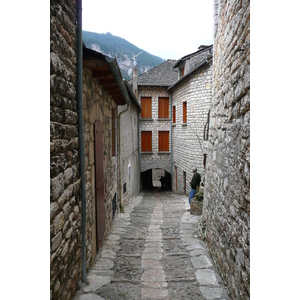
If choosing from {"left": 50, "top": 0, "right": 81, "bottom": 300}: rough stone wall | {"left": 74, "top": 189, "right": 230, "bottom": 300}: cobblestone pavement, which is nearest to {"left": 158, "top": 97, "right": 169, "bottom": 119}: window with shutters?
{"left": 74, "top": 189, "right": 230, "bottom": 300}: cobblestone pavement

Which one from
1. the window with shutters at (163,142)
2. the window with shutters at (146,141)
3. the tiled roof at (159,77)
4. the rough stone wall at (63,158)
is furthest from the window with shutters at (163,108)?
the rough stone wall at (63,158)

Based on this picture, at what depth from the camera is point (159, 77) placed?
59.1 feet

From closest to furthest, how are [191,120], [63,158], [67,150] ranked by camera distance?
[63,158] → [67,150] → [191,120]

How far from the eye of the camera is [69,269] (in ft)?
9.73

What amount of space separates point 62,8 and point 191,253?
4.07 metres

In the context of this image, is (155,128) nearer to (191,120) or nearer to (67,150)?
(191,120)

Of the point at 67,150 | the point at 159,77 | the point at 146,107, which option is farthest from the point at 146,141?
the point at 67,150

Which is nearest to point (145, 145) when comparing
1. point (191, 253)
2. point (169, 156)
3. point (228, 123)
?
point (169, 156)

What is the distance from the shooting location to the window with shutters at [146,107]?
17453 millimetres

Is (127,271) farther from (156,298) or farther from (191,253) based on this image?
(191,253)

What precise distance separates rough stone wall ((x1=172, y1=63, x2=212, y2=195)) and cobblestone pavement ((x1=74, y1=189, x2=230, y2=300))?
6501mm

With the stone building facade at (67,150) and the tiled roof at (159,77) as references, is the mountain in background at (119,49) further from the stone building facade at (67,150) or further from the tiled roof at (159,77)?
the stone building facade at (67,150)

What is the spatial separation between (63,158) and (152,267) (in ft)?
7.95

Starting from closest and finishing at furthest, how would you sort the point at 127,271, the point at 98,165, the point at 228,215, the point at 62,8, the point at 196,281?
the point at 62,8, the point at 228,215, the point at 196,281, the point at 127,271, the point at 98,165
